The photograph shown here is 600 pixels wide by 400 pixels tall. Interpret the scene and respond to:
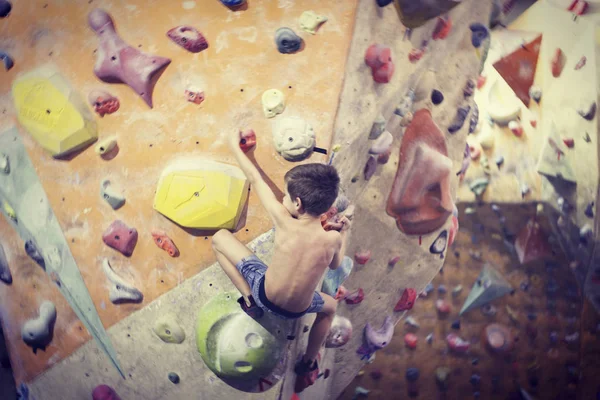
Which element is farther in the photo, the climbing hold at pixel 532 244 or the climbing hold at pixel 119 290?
the climbing hold at pixel 532 244

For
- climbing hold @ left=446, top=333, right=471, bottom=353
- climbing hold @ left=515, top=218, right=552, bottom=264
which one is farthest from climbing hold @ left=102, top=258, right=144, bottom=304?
climbing hold @ left=515, top=218, right=552, bottom=264

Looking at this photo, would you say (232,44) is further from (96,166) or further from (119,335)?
(119,335)

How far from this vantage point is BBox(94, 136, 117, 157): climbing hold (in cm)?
202

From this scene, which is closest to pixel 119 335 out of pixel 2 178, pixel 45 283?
pixel 45 283

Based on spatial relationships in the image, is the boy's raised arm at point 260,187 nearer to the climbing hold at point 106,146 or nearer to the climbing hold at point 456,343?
the climbing hold at point 106,146

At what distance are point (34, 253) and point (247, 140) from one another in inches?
43.3

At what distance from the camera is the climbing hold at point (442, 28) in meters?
2.23

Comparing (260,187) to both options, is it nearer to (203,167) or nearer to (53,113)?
(203,167)

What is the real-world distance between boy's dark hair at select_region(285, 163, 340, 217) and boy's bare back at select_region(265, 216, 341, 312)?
8cm

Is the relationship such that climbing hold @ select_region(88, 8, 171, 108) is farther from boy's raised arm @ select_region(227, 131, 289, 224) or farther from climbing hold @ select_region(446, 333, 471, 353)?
climbing hold @ select_region(446, 333, 471, 353)

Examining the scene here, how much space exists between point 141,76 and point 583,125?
2.25 meters

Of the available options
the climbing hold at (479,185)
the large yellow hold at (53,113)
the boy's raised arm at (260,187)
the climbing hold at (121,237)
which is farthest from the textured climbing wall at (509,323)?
the large yellow hold at (53,113)

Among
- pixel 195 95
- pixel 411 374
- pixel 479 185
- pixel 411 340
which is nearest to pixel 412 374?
pixel 411 374

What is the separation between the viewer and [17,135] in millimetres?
2158
